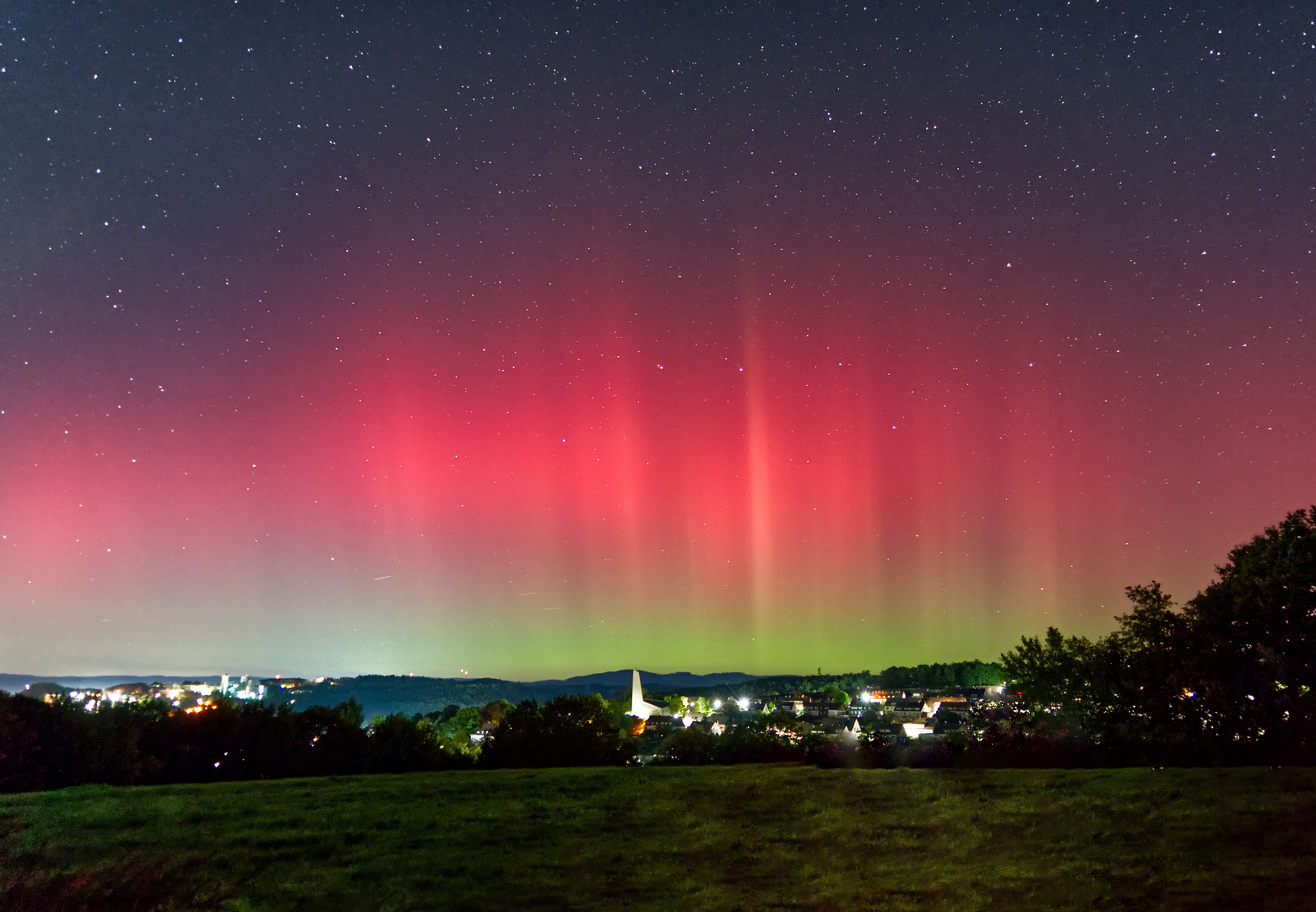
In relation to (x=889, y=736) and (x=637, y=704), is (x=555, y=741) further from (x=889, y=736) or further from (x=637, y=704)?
(x=637, y=704)

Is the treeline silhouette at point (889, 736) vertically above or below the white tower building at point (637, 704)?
above

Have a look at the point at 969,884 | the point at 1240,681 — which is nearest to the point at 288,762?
the point at 969,884

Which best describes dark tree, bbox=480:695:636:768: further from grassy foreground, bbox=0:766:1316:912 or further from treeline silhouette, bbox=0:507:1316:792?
grassy foreground, bbox=0:766:1316:912

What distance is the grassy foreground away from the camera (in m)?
9.75

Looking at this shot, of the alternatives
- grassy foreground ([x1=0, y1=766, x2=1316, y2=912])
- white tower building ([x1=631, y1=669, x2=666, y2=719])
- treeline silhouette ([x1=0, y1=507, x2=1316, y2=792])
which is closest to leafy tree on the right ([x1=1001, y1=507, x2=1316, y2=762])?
treeline silhouette ([x1=0, y1=507, x2=1316, y2=792])

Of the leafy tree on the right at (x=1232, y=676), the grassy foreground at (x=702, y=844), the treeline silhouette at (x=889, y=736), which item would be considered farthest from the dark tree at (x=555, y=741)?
the leafy tree on the right at (x=1232, y=676)

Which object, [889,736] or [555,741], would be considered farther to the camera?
[555,741]

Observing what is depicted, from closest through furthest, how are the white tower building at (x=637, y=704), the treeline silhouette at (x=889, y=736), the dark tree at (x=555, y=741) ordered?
the treeline silhouette at (x=889, y=736)
the dark tree at (x=555, y=741)
the white tower building at (x=637, y=704)

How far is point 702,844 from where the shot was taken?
1201 cm

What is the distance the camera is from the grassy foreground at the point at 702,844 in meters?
9.75

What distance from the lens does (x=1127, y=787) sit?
559 inches

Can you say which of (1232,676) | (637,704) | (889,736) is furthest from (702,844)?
(637,704)

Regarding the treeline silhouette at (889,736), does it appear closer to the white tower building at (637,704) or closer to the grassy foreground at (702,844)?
the grassy foreground at (702,844)

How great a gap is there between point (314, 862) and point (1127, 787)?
12.7 meters
